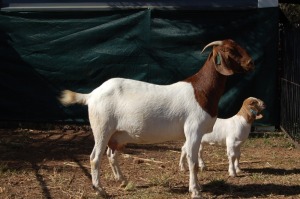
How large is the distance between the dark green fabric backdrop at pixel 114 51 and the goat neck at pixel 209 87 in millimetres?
4680

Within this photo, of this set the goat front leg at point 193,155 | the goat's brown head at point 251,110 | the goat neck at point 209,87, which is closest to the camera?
the goat front leg at point 193,155

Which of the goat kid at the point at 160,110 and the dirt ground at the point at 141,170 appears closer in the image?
the goat kid at the point at 160,110

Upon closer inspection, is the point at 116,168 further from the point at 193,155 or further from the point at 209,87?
the point at 209,87

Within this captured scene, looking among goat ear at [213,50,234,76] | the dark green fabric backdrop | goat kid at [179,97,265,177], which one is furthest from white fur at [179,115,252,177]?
the dark green fabric backdrop

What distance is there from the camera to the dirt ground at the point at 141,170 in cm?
715

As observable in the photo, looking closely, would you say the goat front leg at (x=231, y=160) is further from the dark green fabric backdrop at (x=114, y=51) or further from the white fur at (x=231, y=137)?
the dark green fabric backdrop at (x=114, y=51)

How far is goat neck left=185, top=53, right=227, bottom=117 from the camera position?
6883 millimetres

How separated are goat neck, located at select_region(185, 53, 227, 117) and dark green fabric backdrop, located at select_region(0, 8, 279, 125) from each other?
4.68 m

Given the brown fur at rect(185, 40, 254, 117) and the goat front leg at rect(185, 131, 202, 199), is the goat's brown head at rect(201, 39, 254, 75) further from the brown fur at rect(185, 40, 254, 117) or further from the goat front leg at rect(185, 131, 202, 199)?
the goat front leg at rect(185, 131, 202, 199)

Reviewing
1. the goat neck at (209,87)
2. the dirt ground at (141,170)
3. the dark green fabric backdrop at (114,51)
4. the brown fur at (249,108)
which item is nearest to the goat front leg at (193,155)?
the dirt ground at (141,170)

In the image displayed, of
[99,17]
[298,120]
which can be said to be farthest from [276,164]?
[99,17]

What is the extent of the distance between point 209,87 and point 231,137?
1582 mm

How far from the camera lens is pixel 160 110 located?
678cm

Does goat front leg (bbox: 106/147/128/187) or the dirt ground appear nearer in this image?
the dirt ground
